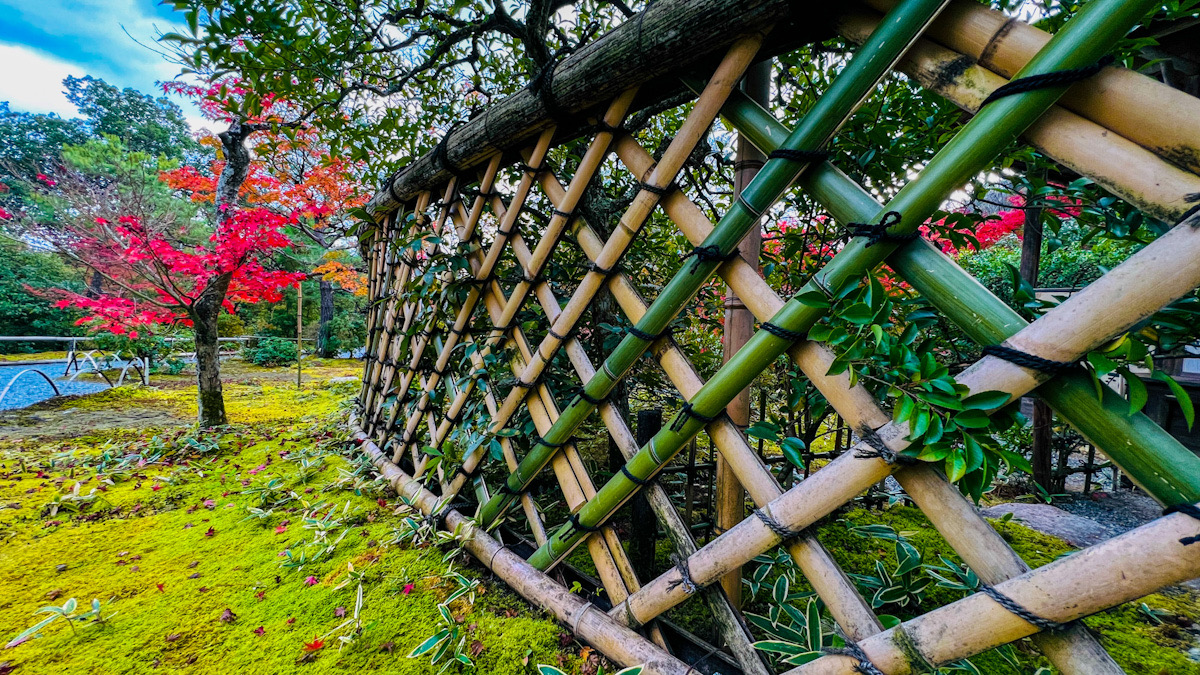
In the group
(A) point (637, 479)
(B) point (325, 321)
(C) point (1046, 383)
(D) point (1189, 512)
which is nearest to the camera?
(D) point (1189, 512)

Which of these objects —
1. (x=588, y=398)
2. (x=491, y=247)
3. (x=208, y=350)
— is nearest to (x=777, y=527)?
(x=588, y=398)

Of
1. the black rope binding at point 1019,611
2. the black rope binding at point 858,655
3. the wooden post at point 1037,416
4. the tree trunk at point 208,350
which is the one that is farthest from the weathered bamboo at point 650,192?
the tree trunk at point 208,350

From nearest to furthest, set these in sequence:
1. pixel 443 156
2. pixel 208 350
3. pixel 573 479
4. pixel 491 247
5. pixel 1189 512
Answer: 1. pixel 1189 512
2. pixel 573 479
3. pixel 491 247
4. pixel 443 156
5. pixel 208 350

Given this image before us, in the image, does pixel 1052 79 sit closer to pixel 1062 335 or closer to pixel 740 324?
pixel 1062 335

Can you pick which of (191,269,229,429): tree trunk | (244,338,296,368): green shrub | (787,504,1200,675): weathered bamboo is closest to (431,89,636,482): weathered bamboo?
(787,504,1200,675): weathered bamboo

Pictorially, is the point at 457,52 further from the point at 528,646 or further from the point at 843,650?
the point at 843,650

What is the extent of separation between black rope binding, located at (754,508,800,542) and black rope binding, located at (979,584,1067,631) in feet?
0.91

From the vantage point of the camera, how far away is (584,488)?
1263 millimetres

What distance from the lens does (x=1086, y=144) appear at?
1.89 feet

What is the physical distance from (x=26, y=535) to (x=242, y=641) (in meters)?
1.64

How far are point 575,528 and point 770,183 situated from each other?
1049mm

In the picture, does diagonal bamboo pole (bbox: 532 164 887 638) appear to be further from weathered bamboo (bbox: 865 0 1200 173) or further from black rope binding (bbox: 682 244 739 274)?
weathered bamboo (bbox: 865 0 1200 173)

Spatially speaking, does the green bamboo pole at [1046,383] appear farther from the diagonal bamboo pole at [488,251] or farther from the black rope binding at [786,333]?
the diagonal bamboo pole at [488,251]

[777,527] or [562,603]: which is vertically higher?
[777,527]
